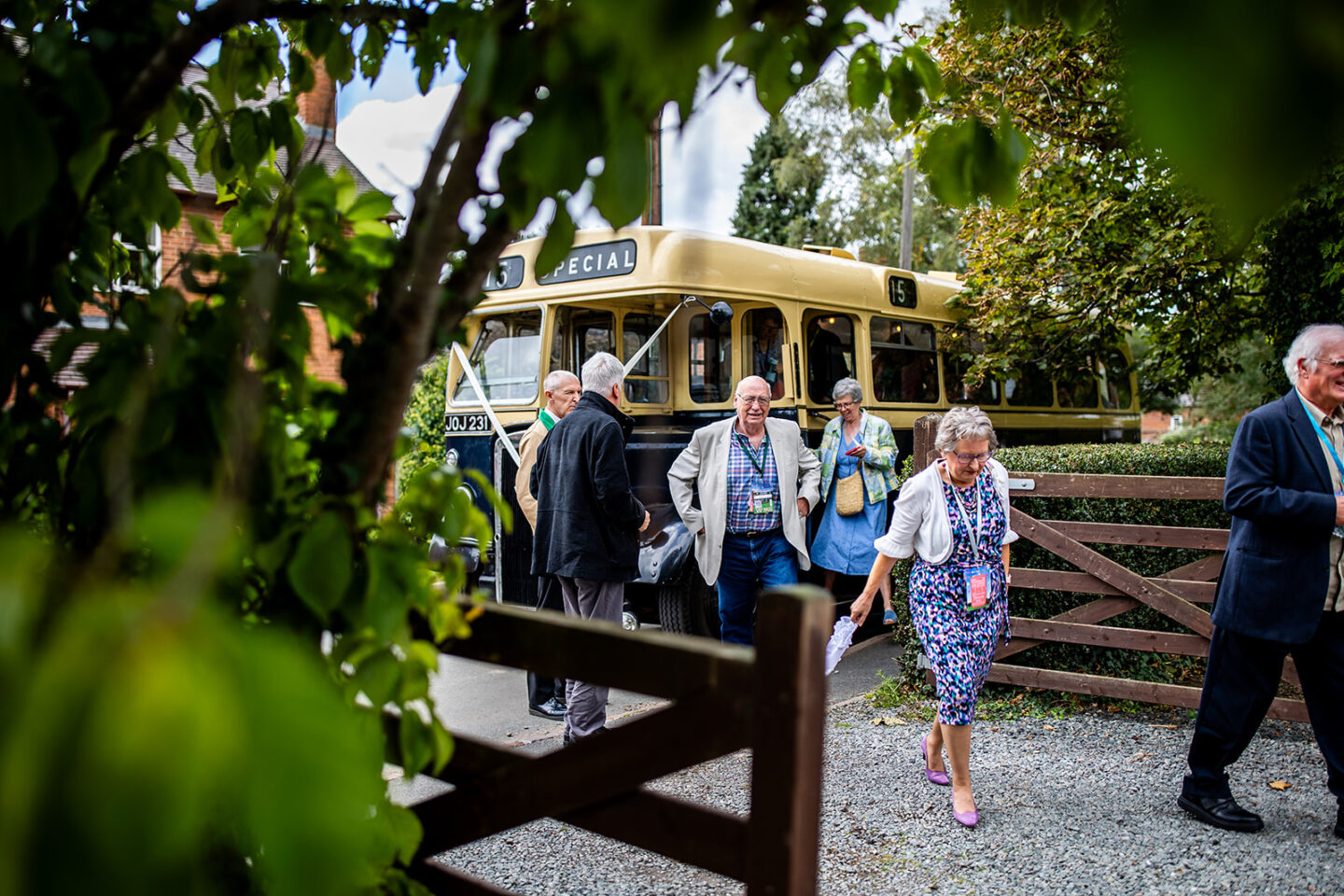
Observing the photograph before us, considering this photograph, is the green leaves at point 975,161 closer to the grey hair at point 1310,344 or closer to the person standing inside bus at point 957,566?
the person standing inside bus at point 957,566

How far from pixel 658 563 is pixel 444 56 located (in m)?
4.56

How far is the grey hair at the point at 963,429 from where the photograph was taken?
4.04m

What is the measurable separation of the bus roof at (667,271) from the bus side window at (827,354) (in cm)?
20

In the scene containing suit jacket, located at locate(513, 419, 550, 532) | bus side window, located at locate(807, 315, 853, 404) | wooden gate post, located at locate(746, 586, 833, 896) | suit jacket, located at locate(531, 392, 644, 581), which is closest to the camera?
wooden gate post, located at locate(746, 586, 833, 896)

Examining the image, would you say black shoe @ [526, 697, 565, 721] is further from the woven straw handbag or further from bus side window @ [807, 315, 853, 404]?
bus side window @ [807, 315, 853, 404]

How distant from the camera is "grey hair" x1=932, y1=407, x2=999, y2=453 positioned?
4035 mm

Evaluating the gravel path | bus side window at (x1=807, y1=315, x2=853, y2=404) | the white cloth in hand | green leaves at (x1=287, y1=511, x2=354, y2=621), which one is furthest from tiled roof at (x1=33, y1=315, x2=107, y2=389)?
bus side window at (x1=807, y1=315, x2=853, y2=404)

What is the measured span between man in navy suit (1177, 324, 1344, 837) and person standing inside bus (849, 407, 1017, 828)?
0.87m

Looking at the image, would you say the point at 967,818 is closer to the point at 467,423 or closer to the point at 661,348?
the point at 661,348

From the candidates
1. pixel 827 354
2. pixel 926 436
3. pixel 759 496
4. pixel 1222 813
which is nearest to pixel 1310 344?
pixel 1222 813

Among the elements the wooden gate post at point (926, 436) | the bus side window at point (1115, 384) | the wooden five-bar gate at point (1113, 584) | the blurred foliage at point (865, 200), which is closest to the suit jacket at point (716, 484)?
the wooden gate post at point (926, 436)

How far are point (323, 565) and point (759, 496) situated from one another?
4530mm

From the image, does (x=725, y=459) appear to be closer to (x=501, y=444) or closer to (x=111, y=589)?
(x=501, y=444)

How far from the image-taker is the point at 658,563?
6.53m
